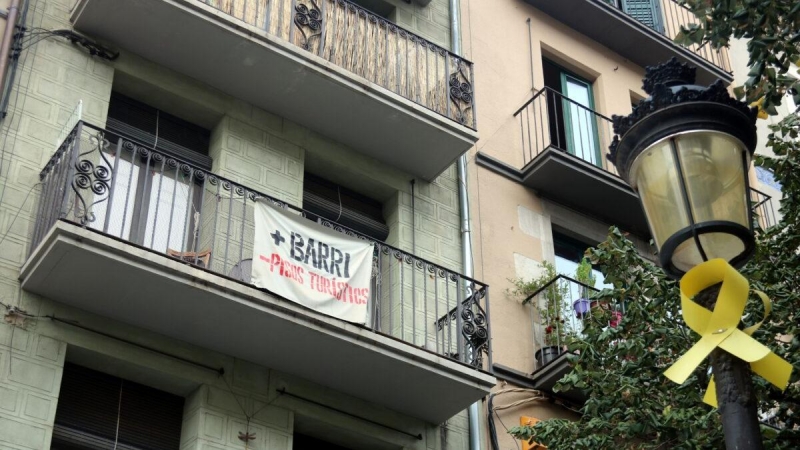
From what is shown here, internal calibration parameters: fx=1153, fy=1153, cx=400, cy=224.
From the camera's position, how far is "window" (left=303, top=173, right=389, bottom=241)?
14828 mm

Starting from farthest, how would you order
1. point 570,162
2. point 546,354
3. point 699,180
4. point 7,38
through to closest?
1. point 570,162
2. point 546,354
3. point 7,38
4. point 699,180

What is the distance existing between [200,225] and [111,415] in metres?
2.37

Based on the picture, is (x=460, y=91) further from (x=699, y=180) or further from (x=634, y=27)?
(x=699, y=180)

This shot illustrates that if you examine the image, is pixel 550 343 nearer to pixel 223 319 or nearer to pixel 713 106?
pixel 223 319

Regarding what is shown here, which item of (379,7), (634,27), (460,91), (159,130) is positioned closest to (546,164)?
(460,91)

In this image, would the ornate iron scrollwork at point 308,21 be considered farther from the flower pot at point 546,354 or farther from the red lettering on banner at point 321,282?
the flower pot at point 546,354

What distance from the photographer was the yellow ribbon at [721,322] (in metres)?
5.81

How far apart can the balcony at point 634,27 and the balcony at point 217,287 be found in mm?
6708

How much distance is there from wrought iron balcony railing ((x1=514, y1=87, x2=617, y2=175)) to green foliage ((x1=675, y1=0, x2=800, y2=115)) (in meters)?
6.43

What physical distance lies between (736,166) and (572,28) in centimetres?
1350

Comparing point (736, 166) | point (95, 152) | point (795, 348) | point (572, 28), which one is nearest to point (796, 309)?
point (795, 348)

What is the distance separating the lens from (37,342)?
1109 centimetres

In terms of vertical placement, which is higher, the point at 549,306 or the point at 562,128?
the point at 562,128

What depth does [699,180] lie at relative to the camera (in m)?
6.21
